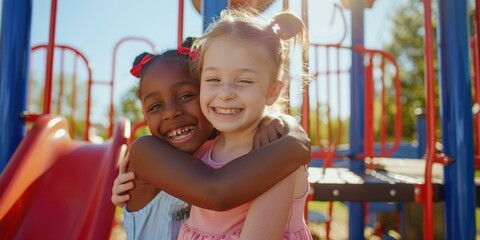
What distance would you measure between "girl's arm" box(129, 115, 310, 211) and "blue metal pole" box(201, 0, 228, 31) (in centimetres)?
56

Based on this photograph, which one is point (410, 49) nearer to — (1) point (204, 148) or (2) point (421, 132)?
(2) point (421, 132)

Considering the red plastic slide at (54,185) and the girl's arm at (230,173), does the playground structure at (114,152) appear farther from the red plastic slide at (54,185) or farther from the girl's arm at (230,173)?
the girl's arm at (230,173)

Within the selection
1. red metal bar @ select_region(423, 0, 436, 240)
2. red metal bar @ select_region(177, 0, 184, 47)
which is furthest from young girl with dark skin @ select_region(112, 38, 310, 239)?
red metal bar @ select_region(423, 0, 436, 240)

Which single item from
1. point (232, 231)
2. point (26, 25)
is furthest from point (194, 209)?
point (26, 25)

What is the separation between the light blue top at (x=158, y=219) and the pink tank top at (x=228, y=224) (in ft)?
0.66

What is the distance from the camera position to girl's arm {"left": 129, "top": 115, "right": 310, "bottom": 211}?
3.37 feet

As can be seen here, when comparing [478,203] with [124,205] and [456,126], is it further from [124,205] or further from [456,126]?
[124,205]

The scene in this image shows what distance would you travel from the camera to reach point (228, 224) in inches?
45.6

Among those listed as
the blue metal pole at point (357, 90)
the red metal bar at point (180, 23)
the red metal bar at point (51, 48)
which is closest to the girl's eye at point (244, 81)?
the red metal bar at point (180, 23)

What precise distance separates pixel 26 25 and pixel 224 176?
155 cm

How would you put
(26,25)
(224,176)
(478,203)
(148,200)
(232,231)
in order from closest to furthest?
(224,176) < (232,231) < (148,200) < (26,25) < (478,203)

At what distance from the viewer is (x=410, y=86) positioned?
19922 mm

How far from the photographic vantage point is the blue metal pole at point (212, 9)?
153cm

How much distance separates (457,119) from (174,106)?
1.26 m
